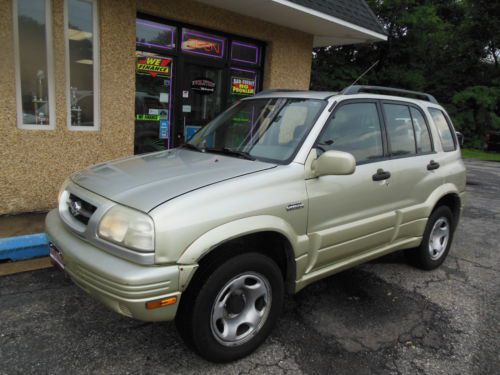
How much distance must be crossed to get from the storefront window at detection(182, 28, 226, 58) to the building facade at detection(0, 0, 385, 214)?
2cm

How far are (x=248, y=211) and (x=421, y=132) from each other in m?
2.53

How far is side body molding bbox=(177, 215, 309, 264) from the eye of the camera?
2.40m

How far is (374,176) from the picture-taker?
3523mm

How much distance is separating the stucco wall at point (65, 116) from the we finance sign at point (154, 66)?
376 millimetres

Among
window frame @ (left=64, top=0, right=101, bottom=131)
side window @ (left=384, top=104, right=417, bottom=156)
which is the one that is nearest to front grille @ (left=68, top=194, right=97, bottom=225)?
side window @ (left=384, top=104, right=417, bottom=156)

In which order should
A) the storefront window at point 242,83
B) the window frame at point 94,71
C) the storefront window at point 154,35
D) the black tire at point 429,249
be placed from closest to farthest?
the black tire at point 429,249, the window frame at point 94,71, the storefront window at point 154,35, the storefront window at point 242,83

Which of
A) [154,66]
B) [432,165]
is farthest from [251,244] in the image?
[154,66]

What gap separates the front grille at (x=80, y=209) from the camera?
2752mm

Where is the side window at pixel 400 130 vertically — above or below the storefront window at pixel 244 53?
below

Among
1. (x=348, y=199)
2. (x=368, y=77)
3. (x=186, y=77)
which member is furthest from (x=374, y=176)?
(x=368, y=77)

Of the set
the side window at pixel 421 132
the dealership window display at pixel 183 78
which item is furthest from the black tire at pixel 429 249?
the dealership window display at pixel 183 78

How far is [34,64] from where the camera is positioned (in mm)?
5617

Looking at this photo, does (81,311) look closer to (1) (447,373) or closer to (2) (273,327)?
(2) (273,327)

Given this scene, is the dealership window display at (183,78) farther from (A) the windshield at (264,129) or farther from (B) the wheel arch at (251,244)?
(B) the wheel arch at (251,244)
